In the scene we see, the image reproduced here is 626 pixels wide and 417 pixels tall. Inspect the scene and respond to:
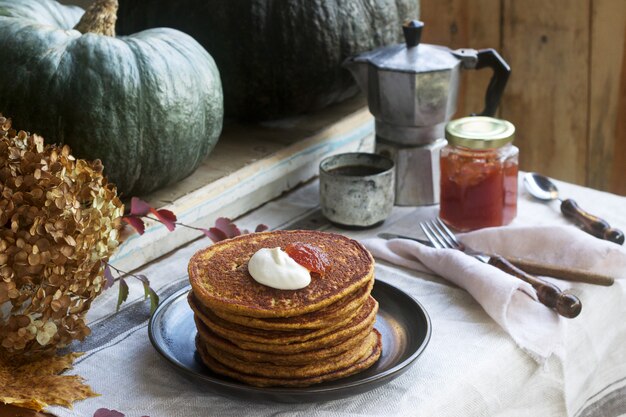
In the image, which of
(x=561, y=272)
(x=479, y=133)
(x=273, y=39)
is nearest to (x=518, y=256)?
(x=561, y=272)

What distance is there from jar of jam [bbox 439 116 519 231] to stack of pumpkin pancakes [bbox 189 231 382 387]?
416 millimetres

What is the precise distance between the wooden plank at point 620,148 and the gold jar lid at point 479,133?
998 mm

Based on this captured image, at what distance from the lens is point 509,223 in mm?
1403

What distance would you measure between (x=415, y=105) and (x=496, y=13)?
41.9 inches

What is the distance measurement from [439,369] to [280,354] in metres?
0.21

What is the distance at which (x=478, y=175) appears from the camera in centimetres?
135

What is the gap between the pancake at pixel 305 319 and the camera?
0.90 meters

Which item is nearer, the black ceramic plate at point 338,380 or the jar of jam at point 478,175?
the black ceramic plate at point 338,380

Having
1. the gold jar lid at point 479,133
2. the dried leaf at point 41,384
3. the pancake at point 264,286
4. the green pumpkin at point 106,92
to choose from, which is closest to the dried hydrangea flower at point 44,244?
the dried leaf at point 41,384

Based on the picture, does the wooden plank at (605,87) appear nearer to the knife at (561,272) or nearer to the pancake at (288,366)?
the knife at (561,272)

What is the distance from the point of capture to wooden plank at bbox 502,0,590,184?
228cm

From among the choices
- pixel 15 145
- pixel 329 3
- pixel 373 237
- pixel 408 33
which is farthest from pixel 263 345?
pixel 329 3

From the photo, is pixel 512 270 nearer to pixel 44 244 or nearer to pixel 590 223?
pixel 590 223

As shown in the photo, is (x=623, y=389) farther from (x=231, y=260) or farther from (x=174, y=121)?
(x=174, y=121)
